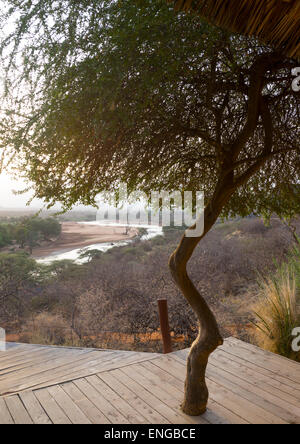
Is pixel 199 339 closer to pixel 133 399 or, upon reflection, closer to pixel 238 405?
pixel 238 405

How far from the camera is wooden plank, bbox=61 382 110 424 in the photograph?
2918 mm

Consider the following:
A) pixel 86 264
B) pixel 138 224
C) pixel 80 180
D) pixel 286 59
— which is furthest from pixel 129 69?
pixel 138 224

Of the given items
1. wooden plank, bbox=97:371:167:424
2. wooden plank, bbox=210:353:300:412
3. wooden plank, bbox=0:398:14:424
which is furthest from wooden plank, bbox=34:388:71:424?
wooden plank, bbox=210:353:300:412

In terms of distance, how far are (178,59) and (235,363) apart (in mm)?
3227

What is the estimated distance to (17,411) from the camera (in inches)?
122

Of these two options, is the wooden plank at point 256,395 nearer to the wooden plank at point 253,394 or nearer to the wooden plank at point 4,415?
the wooden plank at point 253,394

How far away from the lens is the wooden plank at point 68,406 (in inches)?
115

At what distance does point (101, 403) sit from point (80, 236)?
1377cm

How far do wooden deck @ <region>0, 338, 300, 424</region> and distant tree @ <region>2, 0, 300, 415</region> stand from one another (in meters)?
0.36

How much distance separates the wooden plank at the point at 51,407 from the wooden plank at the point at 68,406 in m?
0.03

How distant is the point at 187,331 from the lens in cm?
799

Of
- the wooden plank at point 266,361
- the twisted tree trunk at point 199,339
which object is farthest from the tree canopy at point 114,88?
the wooden plank at point 266,361

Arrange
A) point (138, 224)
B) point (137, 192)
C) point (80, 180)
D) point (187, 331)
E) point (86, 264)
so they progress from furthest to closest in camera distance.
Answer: point (138, 224)
point (86, 264)
point (187, 331)
point (137, 192)
point (80, 180)
